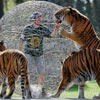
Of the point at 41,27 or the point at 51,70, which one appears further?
the point at 51,70

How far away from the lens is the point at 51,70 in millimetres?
8867

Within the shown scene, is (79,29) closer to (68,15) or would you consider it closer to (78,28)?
(78,28)

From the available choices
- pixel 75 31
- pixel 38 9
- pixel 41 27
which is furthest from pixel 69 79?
pixel 38 9

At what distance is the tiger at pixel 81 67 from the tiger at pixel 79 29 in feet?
2.17

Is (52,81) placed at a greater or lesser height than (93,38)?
lesser

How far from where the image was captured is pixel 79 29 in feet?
24.3

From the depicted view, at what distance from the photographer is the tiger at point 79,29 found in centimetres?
736

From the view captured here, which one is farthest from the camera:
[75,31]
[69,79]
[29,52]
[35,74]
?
[35,74]

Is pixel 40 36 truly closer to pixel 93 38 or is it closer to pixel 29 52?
pixel 29 52

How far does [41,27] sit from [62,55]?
0.87 m

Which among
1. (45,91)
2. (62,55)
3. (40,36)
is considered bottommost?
(45,91)

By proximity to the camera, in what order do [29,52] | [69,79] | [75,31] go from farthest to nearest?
[29,52]
[75,31]
[69,79]

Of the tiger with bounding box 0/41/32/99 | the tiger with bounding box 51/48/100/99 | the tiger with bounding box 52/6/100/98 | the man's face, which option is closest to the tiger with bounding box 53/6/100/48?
the tiger with bounding box 52/6/100/98

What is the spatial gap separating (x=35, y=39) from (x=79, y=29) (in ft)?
3.20
